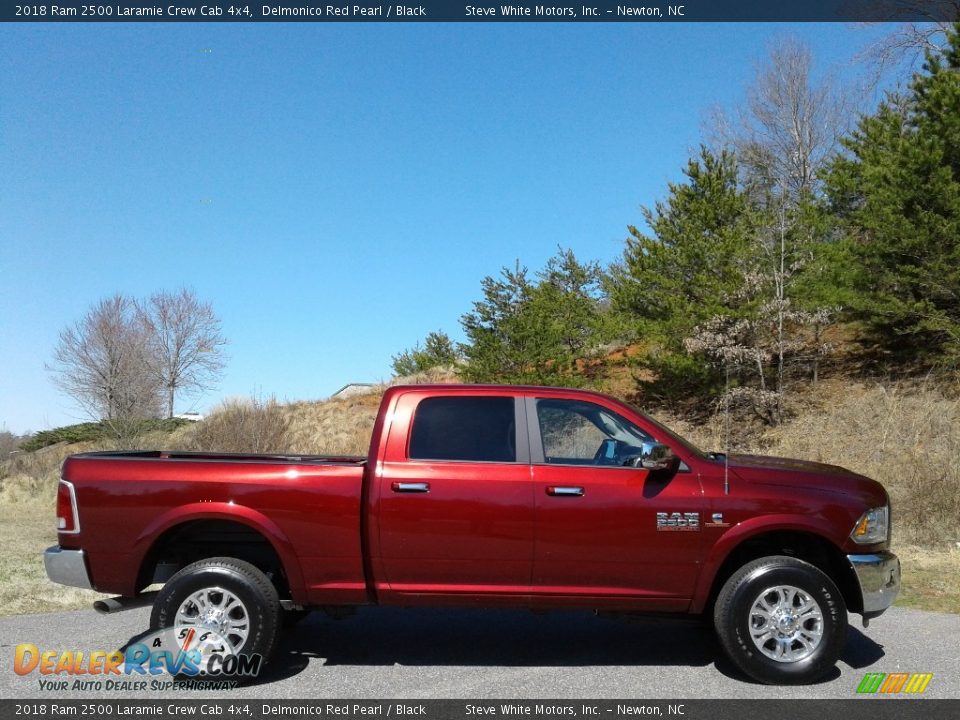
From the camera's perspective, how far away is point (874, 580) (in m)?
5.23

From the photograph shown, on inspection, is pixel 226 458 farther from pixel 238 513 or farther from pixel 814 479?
pixel 814 479

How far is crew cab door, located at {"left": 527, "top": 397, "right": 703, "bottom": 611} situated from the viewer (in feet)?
17.3

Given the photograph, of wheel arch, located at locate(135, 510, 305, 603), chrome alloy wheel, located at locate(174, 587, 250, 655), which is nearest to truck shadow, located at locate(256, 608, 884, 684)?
chrome alloy wheel, located at locate(174, 587, 250, 655)

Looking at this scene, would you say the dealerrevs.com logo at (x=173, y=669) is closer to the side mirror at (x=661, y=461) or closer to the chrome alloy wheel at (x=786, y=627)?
the side mirror at (x=661, y=461)

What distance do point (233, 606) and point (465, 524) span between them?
158cm

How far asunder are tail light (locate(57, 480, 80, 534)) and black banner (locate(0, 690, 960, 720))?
1064 mm

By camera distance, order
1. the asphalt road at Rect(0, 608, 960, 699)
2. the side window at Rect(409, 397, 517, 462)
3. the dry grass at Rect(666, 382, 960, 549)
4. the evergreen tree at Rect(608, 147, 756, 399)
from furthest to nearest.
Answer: the evergreen tree at Rect(608, 147, 756, 399), the dry grass at Rect(666, 382, 960, 549), the side window at Rect(409, 397, 517, 462), the asphalt road at Rect(0, 608, 960, 699)

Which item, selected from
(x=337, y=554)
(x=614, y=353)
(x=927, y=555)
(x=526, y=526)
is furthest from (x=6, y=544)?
(x=614, y=353)

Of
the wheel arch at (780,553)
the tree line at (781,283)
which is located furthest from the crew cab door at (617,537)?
the tree line at (781,283)

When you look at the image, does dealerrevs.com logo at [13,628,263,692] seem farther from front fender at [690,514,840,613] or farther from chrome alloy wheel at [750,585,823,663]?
chrome alloy wheel at [750,585,823,663]

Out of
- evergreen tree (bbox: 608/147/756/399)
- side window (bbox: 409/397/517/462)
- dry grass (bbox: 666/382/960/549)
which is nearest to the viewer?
side window (bbox: 409/397/517/462)

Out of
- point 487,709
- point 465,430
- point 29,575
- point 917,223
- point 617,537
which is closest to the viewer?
point 487,709

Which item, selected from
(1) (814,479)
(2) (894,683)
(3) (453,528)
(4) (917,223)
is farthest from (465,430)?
(4) (917,223)

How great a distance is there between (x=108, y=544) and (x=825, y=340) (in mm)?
26488
